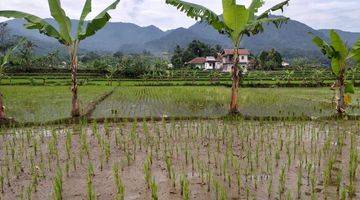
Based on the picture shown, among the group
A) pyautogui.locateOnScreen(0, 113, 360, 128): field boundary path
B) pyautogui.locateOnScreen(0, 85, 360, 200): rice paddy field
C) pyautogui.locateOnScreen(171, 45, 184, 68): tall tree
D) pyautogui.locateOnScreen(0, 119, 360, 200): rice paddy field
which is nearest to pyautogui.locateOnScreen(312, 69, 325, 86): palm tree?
pyautogui.locateOnScreen(0, 113, 360, 128): field boundary path

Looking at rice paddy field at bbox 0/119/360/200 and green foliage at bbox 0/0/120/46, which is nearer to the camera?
rice paddy field at bbox 0/119/360/200

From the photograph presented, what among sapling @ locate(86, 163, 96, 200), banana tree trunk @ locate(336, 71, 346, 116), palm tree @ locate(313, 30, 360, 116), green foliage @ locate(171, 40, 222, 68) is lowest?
sapling @ locate(86, 163, 96, 200)

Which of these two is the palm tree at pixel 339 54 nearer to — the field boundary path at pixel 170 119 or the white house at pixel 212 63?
the field boundary path at pixel 170 119

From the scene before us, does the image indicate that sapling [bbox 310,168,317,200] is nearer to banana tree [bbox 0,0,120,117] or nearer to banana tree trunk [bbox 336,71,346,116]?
banana tree trunk [bbox 336,71,346,116]

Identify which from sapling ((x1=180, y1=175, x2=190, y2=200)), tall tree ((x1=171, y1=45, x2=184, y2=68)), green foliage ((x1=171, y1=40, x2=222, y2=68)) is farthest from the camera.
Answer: green foliage ((x1=171, y1=40, x2=222, y2=68))

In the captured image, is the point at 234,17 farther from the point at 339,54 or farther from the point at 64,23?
the point at 64,23

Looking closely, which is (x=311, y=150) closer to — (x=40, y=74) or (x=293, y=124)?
(x=293, y=124)

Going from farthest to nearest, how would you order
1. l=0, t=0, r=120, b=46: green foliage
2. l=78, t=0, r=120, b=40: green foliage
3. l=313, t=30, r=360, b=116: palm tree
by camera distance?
l=313, t=30, r=360, b=116: palm tree → l=78, t=0, r=120, b=40: green foliage → l=0, t=0, r=120, b=46: green foliage

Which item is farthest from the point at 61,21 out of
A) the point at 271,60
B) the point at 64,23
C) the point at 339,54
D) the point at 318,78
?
the point at 271,60

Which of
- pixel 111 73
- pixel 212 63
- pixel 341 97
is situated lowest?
pixel 341 97

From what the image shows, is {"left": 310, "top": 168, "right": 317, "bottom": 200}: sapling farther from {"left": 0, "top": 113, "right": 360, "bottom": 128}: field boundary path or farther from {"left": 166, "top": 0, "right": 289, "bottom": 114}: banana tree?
{"left": 166, "top": 0, "right": 289, "bottom": 114}: banana tree

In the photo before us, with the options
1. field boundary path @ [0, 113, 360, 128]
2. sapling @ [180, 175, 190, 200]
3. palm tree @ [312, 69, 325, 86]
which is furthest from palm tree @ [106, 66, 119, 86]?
sapling @ [180, 175, 190, 200]

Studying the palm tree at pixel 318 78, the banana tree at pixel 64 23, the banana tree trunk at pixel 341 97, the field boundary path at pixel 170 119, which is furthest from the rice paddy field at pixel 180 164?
the palm tree at pixel 318 78

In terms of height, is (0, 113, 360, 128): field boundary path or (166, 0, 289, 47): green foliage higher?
(166, 0, 289, 47): green foliage
